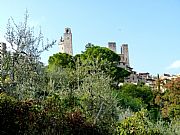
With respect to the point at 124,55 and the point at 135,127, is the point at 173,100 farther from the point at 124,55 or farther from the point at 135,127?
the point at 124,55

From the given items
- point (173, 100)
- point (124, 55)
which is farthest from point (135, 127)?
point (124, 55)

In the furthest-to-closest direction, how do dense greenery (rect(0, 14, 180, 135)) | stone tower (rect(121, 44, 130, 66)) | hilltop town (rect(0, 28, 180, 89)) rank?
stone tower (rect(121, 44, 130, 66)) < hilltop town (rect(0, 28, 180, 89)) < dense greenery (rect(0, 14, 180, 135))

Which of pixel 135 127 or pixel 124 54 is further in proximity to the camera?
pixel 124 54

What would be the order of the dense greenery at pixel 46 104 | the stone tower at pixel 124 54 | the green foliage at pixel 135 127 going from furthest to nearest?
the stone tower at pixel 124 54 < the green foliage at pixel 135 127 < the dense greenery at pixel 46 104

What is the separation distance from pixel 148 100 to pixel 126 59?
49.6 m

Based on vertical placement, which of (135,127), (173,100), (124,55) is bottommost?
(135,127)

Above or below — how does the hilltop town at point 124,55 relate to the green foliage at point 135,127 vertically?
above

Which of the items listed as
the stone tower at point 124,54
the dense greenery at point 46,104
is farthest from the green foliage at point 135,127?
the stone tower at point 124,54

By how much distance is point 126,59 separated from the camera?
95.6 metres

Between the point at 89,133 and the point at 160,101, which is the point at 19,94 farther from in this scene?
the point at 160,101

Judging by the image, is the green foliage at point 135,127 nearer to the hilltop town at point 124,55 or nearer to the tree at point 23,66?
the tree at point 23,66

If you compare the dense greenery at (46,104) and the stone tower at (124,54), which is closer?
the dense greenery at (46,104)

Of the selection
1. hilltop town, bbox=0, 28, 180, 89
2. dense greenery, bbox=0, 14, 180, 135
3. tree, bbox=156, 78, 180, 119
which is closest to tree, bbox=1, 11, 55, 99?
dense greenery, bbox=0, 14, 180, 135

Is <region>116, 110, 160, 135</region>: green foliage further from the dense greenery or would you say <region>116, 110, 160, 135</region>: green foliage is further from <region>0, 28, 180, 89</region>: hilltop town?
<region>0, 28, 180, 89</region>: hilltop town
